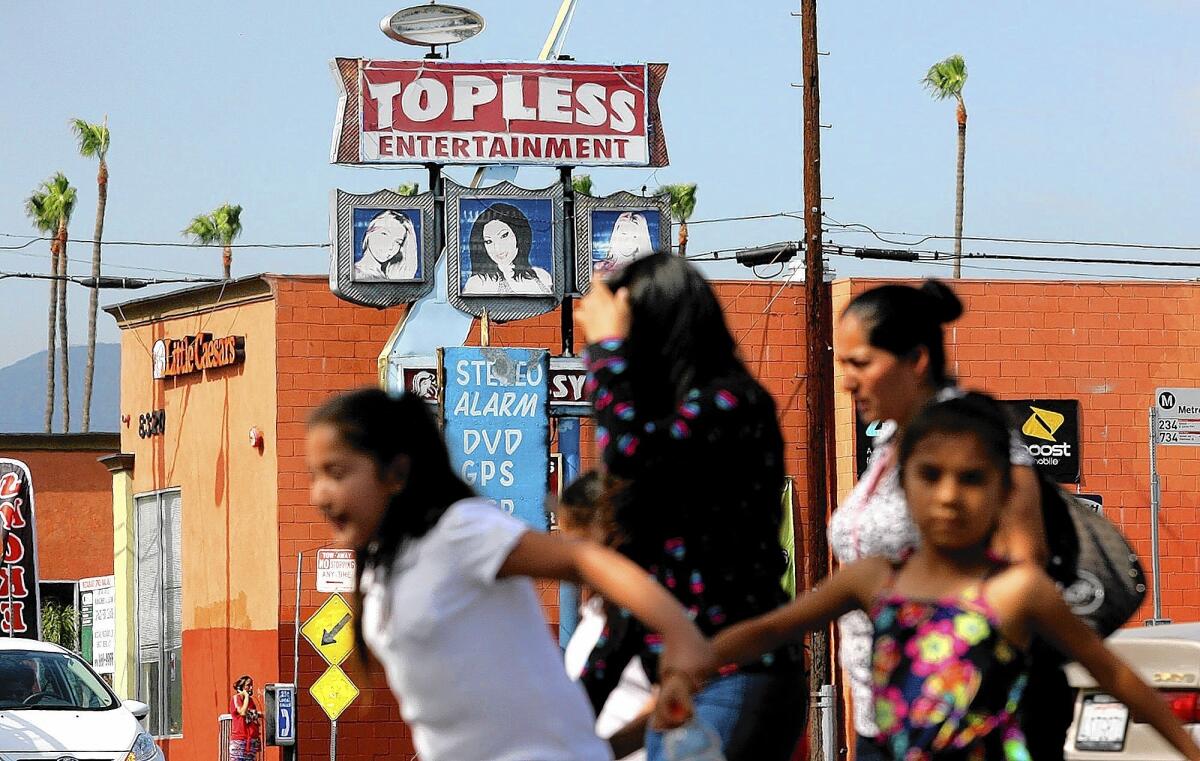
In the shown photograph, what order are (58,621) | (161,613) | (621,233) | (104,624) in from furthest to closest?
(58,621) < (104,624) < (161,613) < (621,233)

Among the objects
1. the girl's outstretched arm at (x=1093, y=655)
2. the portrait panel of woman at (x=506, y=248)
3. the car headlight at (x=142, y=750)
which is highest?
the portrait panel of woman at (x=506, y=248)

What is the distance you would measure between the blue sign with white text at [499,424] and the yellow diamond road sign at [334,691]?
9.39ft

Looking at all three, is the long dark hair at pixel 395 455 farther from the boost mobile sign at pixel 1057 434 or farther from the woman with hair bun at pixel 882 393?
the boost mobile sign at pixel 1057 434

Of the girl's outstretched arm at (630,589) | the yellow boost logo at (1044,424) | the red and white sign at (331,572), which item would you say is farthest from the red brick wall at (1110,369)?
the girl's outstretched arm at (630,589)

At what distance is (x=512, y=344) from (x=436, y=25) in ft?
19.3

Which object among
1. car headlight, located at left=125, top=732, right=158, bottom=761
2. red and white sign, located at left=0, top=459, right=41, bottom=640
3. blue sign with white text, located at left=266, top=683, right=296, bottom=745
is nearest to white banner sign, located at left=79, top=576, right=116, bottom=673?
red and white sign, located at left=0, top=459, right=41, bottom=640

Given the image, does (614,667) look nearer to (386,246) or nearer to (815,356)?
(386,246)

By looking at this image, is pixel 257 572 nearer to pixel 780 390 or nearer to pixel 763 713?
pixel 780 390

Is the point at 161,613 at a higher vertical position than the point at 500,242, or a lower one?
lower

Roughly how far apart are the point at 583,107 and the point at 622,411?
20.7 metres

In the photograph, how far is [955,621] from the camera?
3957 millimetres

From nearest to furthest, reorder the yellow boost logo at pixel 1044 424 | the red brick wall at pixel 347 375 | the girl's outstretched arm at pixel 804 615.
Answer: the girl's outstretched arm at pixel 804 615, the red brick wall at pixel 347 375, the yellow boost logo at pixel 1044 424

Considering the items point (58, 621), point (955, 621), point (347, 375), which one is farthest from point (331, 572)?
point (58, 621)

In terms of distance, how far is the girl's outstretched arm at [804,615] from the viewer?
4.03 m
